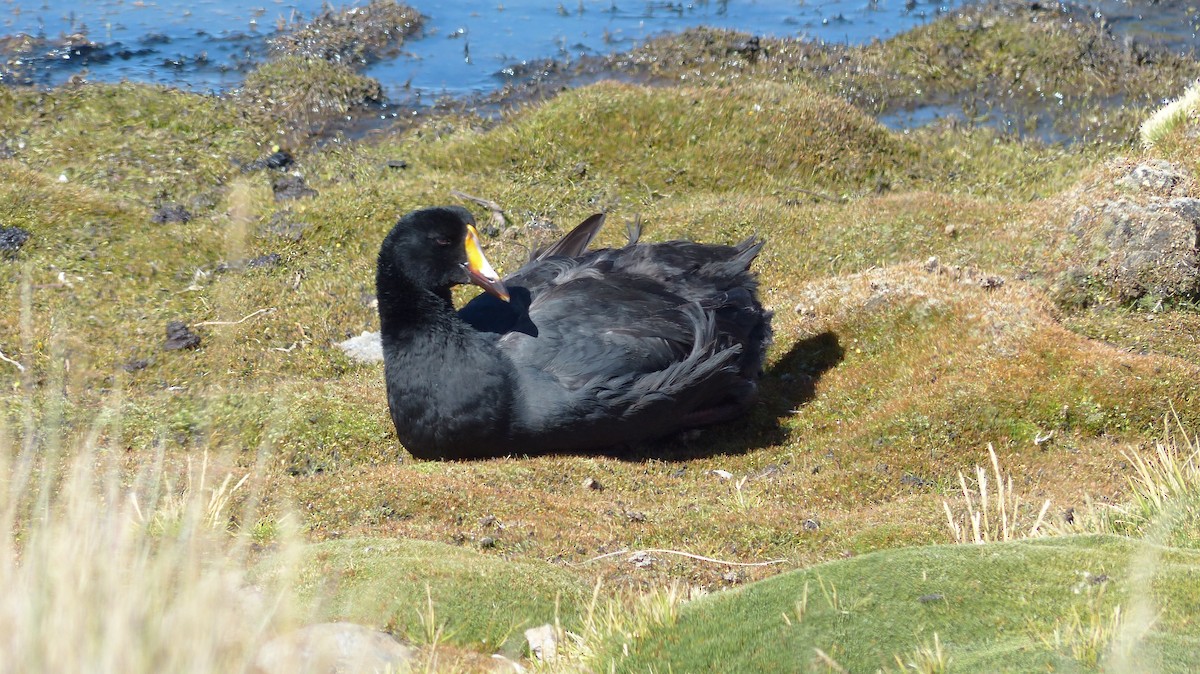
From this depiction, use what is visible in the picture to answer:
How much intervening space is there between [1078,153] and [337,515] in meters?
14.4

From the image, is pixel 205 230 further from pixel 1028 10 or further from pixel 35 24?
pixel 1028 10

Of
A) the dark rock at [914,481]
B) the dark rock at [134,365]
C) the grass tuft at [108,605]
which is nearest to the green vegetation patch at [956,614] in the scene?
the grass tuft at [108,605]

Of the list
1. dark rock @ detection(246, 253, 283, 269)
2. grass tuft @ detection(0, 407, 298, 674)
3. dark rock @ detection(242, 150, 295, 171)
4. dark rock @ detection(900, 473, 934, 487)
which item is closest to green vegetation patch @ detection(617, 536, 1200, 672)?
grass tuft @ detection(0, 407, 298, 674)

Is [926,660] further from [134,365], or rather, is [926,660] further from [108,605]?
[134,365]

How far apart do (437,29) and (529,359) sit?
691 inches

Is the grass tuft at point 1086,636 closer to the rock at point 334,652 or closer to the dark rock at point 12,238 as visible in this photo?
the rock at point 334,652

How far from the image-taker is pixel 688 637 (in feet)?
16.9

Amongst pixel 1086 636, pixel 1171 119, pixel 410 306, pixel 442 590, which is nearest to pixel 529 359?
pixel 410 306

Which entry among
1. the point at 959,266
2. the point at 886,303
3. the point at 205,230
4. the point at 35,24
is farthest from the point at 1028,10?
the point at 35,24

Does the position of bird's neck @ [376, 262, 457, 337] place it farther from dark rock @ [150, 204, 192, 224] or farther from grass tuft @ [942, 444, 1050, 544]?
dark rock @ [150, 204, 192, 224]

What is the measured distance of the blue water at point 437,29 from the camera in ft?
73.8

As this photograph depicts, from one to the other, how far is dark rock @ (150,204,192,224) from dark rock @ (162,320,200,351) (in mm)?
2820

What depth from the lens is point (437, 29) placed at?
2600 centimetres

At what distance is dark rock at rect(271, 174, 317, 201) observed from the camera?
17016mm
